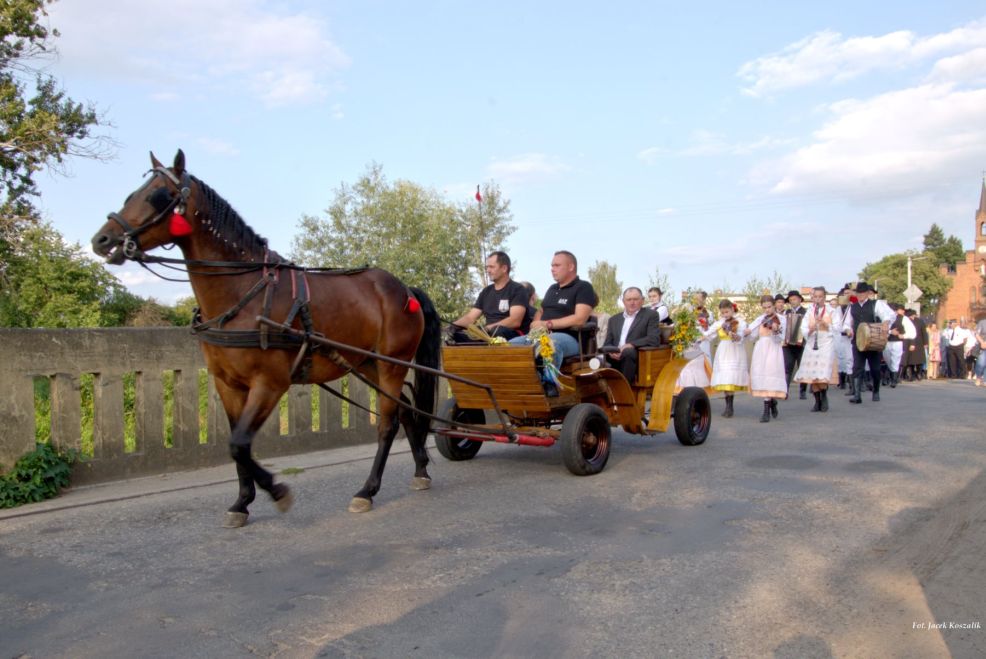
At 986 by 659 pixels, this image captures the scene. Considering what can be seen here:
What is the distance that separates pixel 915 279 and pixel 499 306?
84558 millimetres

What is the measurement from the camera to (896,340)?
61.4ft

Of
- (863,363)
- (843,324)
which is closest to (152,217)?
(863,363)

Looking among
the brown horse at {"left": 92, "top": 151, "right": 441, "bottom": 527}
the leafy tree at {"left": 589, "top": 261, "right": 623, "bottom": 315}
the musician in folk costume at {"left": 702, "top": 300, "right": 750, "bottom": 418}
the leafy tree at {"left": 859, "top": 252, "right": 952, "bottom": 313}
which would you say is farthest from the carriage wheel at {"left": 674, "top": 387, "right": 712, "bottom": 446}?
the leafy tree at {"left": 859, "top": 252, "right": 952, "bottom": 313}

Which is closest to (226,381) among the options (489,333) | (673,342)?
(489,333)

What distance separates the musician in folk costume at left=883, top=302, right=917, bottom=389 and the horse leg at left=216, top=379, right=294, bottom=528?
16733mm

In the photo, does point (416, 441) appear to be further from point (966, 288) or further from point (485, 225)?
point (966, 288)

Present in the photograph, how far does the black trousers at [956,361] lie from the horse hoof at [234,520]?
2541 cm

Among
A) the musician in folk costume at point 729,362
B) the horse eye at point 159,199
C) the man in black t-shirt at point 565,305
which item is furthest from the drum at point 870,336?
the horse eye at point 159,199

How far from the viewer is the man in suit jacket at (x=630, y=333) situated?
26.3 ft

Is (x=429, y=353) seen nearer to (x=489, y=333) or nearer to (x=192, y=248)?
(x=489, y=333)

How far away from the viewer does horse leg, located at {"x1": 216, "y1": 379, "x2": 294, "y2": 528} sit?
5.23 m

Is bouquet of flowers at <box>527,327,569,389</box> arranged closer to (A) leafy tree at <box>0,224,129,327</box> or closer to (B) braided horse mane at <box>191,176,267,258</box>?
(B) braided horse mane at <box>191,176,267,258</box>

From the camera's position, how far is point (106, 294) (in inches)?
899

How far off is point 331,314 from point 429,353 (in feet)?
4.55
